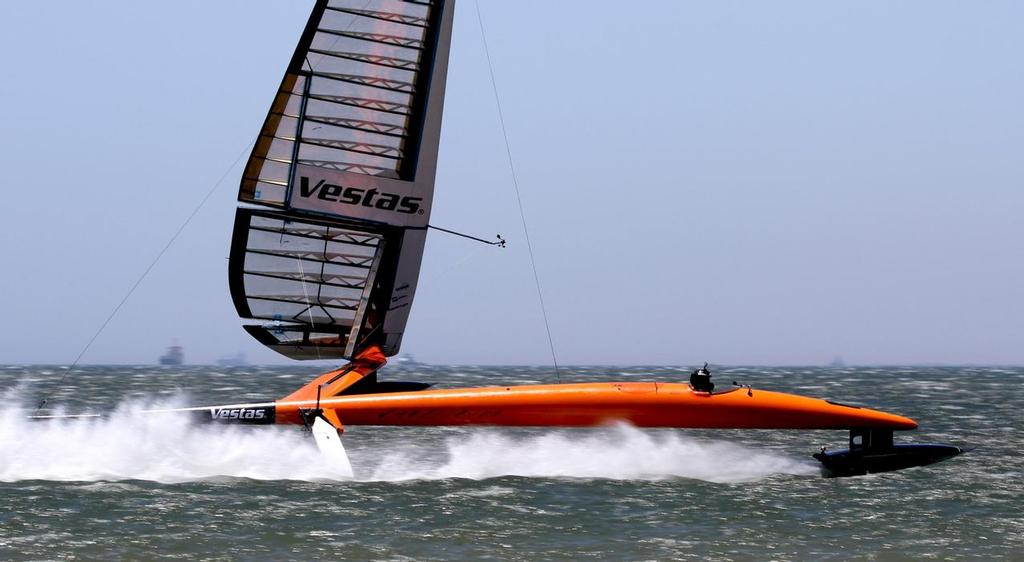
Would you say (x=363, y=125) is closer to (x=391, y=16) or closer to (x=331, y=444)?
(x=391, y=16)

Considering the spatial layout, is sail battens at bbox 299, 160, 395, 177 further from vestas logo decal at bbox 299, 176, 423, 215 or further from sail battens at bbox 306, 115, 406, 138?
sail battens at bbox 306, 115, 406, 138

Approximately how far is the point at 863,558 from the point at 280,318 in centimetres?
818

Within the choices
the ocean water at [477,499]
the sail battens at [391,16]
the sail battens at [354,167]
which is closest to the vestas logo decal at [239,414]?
the ocean water at [477,499]

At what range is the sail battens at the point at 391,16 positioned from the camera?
527 inches

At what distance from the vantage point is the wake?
12133 millimetres

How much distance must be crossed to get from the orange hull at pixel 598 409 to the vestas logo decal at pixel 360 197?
2303 mm

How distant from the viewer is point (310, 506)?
1044 centimetres

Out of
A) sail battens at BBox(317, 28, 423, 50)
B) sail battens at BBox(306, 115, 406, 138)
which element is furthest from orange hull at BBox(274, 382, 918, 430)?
sail battens at BBox(317, 28, 423, 50)

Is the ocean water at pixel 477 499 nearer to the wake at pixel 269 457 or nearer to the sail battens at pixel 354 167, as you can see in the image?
the wake at pixel 269 457

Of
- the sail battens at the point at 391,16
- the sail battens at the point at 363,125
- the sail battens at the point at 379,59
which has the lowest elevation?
the sail battens at the point at 363,125

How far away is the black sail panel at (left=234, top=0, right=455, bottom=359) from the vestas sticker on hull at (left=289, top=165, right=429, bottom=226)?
0.04 feet

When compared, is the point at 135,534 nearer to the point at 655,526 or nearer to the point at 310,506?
the point at 310,506

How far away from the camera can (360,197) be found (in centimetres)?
1347

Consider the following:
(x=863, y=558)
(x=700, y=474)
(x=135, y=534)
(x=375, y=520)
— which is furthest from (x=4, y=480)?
(x=863, y=558)
